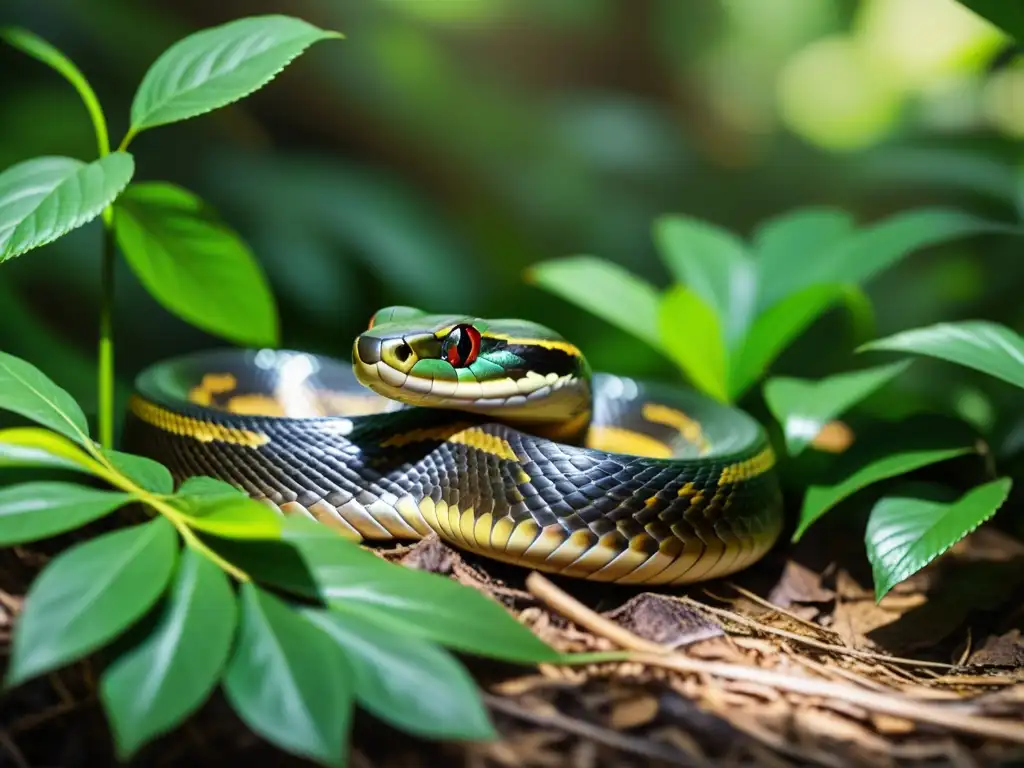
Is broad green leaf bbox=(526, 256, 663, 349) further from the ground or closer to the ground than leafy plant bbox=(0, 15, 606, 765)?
further from the ground

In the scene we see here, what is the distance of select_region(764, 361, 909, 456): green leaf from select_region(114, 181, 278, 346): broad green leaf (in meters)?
2.28

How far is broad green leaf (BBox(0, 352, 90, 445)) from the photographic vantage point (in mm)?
2309

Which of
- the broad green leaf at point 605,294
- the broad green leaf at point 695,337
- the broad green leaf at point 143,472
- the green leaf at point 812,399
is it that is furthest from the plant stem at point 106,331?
the green leaf at point 812,399

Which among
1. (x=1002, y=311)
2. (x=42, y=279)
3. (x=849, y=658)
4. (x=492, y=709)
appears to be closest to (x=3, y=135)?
(x=42, y=279)

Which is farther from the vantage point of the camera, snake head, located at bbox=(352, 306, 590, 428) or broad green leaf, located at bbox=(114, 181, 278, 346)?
broad green leaf, located at bbox=(114, 181, 278, 346)

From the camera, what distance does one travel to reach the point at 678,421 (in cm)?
405

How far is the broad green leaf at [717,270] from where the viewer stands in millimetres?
4406

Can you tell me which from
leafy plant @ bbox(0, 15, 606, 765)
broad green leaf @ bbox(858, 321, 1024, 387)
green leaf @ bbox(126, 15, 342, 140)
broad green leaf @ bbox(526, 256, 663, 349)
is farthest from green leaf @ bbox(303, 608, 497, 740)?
broad green leaf @ bbox(526, 256, 663, 349)

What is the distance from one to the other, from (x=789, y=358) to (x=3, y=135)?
4.95 metres

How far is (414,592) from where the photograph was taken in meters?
2.12

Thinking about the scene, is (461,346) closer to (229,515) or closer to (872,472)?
(229,515)

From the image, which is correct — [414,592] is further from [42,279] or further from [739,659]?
[42,279]

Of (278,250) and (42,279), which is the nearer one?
(42,279)

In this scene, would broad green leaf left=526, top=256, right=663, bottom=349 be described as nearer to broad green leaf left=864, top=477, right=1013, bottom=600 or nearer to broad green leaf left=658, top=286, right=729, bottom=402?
broad green leaf left=658, top=286, right=729, bottom=402
